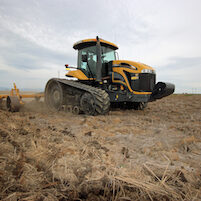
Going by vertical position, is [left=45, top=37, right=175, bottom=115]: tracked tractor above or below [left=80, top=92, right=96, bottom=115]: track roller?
above

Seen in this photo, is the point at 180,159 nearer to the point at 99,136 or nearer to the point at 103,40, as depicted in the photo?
the point at 99,136

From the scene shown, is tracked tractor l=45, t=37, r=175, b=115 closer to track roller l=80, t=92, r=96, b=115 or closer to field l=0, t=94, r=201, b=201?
track roller l=80, t=92, r=96, b=115

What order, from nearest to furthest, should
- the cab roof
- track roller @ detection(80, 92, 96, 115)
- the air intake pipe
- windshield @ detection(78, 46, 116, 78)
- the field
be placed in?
1. the field
2. track roller @ detection(80, 92, 96, 115)
3. the air intake pipe
4. the cab roof
5. windshield @ detection(78, 46, 116, 78)

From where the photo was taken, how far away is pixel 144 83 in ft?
20.6

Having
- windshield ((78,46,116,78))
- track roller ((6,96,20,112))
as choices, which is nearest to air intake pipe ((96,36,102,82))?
windshield ((78,46,116,78))

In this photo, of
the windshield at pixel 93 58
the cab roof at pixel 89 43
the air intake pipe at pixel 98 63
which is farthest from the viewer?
the windshield at pixel 93 58

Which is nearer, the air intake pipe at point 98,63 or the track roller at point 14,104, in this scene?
the track roller at point 14,104

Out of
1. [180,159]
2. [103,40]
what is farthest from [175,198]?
[103,40]

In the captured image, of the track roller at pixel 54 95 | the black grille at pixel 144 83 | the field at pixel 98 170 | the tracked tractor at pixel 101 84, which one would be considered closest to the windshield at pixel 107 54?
the tracked tractor at pixel 101 84

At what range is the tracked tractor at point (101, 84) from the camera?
20.0 feet

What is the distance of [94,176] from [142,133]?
6.93 feet

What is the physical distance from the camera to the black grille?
247 inches

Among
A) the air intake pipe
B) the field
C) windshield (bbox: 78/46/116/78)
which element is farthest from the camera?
windshield (bbox: 78/46/116/78)

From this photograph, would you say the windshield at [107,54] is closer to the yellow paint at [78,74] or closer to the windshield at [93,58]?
the windshield at [93,58]
